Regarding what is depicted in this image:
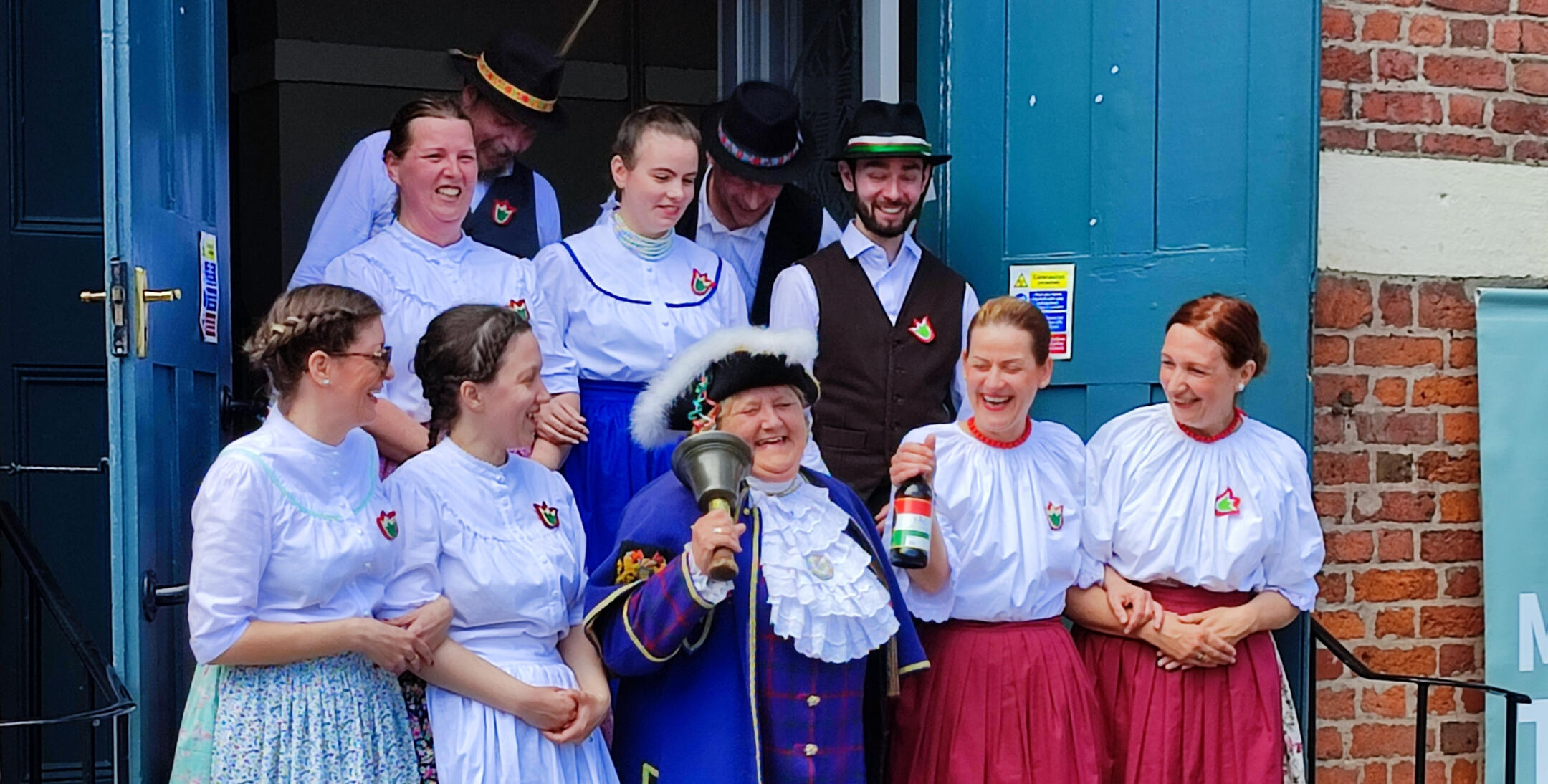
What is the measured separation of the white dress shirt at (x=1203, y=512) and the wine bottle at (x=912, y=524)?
0.58 meters

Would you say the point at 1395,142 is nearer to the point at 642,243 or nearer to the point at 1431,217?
the point at 1431,217

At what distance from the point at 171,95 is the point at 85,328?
152cm

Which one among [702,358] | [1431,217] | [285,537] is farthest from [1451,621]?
[285,537]

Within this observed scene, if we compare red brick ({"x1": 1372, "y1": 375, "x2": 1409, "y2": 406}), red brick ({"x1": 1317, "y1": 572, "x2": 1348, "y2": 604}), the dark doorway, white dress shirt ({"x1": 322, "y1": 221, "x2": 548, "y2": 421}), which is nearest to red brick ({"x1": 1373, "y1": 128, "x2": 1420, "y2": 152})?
red brick ({"x1": 1372, "y1": 375, "x2": 1409, "y2": 406})

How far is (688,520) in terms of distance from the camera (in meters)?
3.08

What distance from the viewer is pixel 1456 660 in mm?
4363

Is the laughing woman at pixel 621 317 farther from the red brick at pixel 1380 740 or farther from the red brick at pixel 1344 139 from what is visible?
the red brick at pixel 1380 740

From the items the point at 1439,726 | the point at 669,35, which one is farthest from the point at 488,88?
the point at 669,35

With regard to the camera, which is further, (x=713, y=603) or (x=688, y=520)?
(x=688, y=520)

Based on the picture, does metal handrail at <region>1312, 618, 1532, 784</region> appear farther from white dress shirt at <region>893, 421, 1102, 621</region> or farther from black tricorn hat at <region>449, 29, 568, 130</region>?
black tricorn hat at <region>449, 29, 568, 130</region>

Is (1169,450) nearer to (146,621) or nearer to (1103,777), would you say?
(1103,777)

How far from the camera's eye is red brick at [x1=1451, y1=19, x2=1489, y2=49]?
4367 mm

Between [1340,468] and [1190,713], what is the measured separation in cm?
99

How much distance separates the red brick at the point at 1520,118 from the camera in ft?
14.5
